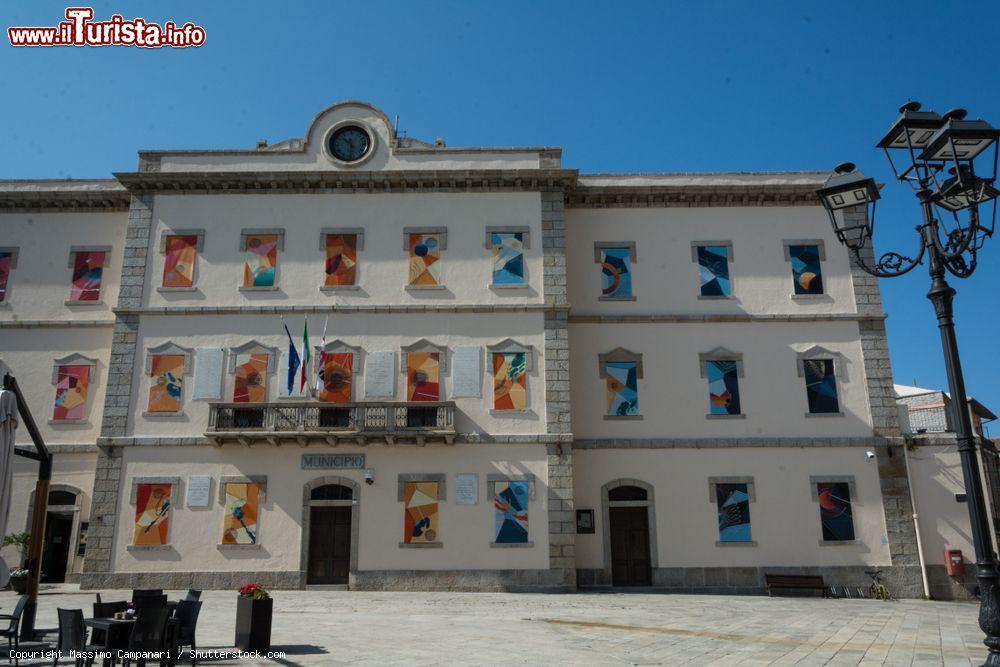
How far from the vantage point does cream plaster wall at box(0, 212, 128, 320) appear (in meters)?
24.9

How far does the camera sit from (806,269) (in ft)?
83.0

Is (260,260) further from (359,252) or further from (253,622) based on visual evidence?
(253,622)

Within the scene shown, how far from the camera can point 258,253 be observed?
2444 cm

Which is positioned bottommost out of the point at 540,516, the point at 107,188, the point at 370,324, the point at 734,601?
the point at 734,601

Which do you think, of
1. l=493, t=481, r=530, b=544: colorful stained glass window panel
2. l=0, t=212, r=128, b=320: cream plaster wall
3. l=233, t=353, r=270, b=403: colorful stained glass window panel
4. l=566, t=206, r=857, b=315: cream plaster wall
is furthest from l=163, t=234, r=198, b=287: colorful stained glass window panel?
l=566, t=206, r=857, b=315: cream plaster wall

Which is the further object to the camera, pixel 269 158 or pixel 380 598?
pixel 269 158

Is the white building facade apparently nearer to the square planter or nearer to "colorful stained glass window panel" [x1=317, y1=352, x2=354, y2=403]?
"colorful stained glass window panel" [x1=317, y1=352, x2=354, y2=403]

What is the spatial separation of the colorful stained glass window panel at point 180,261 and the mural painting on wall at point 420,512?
980 cm

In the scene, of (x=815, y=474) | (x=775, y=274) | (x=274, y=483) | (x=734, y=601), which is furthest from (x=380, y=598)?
(x=775, y=274)

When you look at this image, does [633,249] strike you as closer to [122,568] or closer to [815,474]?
[815,474]

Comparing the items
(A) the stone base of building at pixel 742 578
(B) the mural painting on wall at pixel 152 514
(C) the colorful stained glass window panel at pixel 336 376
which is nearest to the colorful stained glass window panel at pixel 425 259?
(C) the colorful stained glass window panel at pixel 336 376

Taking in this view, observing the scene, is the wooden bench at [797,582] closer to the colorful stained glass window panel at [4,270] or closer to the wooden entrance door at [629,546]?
the wooden entrance door at [629,546]

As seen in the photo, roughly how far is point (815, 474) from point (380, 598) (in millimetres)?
13681

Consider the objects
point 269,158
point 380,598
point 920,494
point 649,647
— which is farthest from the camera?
point 269,158
